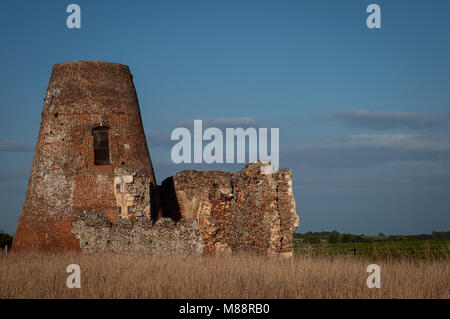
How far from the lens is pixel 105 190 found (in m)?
16.8

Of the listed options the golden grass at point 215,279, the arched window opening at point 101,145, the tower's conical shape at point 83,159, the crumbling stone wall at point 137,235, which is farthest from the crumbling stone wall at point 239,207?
the golden grass at point 215,279

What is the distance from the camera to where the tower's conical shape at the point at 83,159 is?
1659 cm

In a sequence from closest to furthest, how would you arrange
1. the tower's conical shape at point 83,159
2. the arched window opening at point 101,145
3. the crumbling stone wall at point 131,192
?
the crumbling stone wall at point 131,192 → the tower's conical shape at point 83,159 → the arched window opening at point 101,145

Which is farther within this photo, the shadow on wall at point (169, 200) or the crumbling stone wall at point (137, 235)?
the shadow on wall at point (169, 200)

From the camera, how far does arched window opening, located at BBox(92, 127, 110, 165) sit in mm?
17359

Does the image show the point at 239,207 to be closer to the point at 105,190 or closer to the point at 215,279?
the point at 105,190

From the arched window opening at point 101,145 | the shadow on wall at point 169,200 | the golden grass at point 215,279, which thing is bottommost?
the golden grass at point 215,279

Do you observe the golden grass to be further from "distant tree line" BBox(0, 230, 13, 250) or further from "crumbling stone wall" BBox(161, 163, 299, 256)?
"distant tree line" BBox(0, 230, 13, 250)

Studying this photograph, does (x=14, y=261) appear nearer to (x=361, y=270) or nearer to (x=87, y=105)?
(x=87, y=105)

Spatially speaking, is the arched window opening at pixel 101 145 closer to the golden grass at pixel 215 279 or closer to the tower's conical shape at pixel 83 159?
the tower's conical shape at pixel 83 159

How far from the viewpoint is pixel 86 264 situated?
13.0 meters

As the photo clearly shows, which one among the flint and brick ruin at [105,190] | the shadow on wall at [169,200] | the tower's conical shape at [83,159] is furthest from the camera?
the shadow on wall at [169,200]

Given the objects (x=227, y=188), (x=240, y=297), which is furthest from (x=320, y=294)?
(x=227, y=188)
